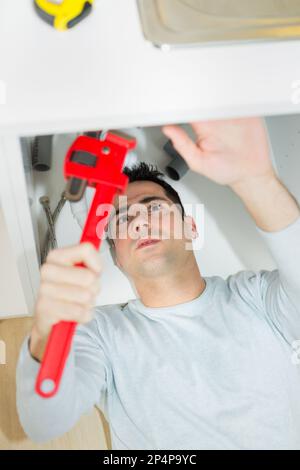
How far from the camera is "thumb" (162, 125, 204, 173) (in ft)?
2.73

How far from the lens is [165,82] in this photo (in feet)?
2.39

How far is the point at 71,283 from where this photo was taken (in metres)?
0.73

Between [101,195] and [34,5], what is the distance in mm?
283

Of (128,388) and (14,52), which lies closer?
(14,52)

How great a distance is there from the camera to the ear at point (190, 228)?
128 centimetres

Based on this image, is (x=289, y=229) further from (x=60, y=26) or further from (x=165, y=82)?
(x=60, y=26)

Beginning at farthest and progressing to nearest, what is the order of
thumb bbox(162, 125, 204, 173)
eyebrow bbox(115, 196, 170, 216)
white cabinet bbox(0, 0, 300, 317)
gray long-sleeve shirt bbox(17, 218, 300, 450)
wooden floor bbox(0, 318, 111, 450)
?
wooden floor bbox(0, 318, 111, 450) → eyebrow bbox(115, 196, 170, 216) → gray long-sleeve shirt bbox(17, 218, 300, 450) → thumb bbox(162, 125, 204, 173) → white cabinet bbox(0, 0, 300, 317)

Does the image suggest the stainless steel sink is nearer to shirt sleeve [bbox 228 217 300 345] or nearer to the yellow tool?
the yellow tool

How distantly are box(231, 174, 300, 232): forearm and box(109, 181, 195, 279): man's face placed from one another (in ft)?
0.85

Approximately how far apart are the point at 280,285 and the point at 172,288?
251 millimetres

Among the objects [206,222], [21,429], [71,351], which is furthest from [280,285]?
[21,429]

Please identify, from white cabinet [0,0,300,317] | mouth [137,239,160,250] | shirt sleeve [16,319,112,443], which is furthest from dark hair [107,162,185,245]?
white cabinet [0,0,300,317]

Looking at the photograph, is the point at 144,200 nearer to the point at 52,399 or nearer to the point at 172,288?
the point at 172,288
